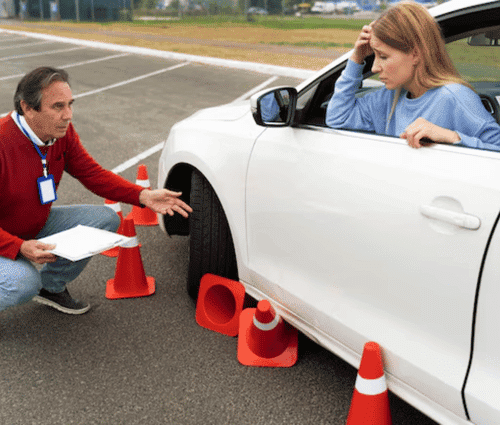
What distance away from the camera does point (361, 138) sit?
221cm

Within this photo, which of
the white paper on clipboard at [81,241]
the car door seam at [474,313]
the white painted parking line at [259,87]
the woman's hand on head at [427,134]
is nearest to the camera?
the car door seam at [474,313]

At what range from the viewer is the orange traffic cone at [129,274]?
350cm

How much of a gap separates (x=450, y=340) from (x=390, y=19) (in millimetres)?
1131

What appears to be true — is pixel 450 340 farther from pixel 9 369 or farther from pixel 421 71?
pixel 9 369

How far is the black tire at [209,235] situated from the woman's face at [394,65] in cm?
111

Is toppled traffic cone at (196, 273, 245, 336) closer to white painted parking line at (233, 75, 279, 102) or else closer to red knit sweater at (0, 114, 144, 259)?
red knit sweater at (0, 114, 144, 259)

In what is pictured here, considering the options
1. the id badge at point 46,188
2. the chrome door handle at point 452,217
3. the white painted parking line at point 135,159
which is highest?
the chrome door handle at point 452,217

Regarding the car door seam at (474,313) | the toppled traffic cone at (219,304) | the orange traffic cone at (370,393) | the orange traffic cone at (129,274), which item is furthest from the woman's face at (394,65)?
the orange traffic cone at (129,274)

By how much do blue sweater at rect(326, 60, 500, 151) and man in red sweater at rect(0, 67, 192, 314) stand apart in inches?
45.2

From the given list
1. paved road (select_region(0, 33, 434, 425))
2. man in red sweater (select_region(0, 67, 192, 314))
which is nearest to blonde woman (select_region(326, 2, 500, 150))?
paved road (select_region(0, 33, 434, 425))

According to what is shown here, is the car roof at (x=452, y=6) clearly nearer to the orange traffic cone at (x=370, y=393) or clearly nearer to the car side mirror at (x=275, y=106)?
the car side mirror at (x=275, y=106)

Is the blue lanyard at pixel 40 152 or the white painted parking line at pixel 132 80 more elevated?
the blue lanyard at pixel 40 152

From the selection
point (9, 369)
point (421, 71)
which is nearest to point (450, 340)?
point (421, 71)

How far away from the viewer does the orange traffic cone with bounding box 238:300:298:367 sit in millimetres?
2713
